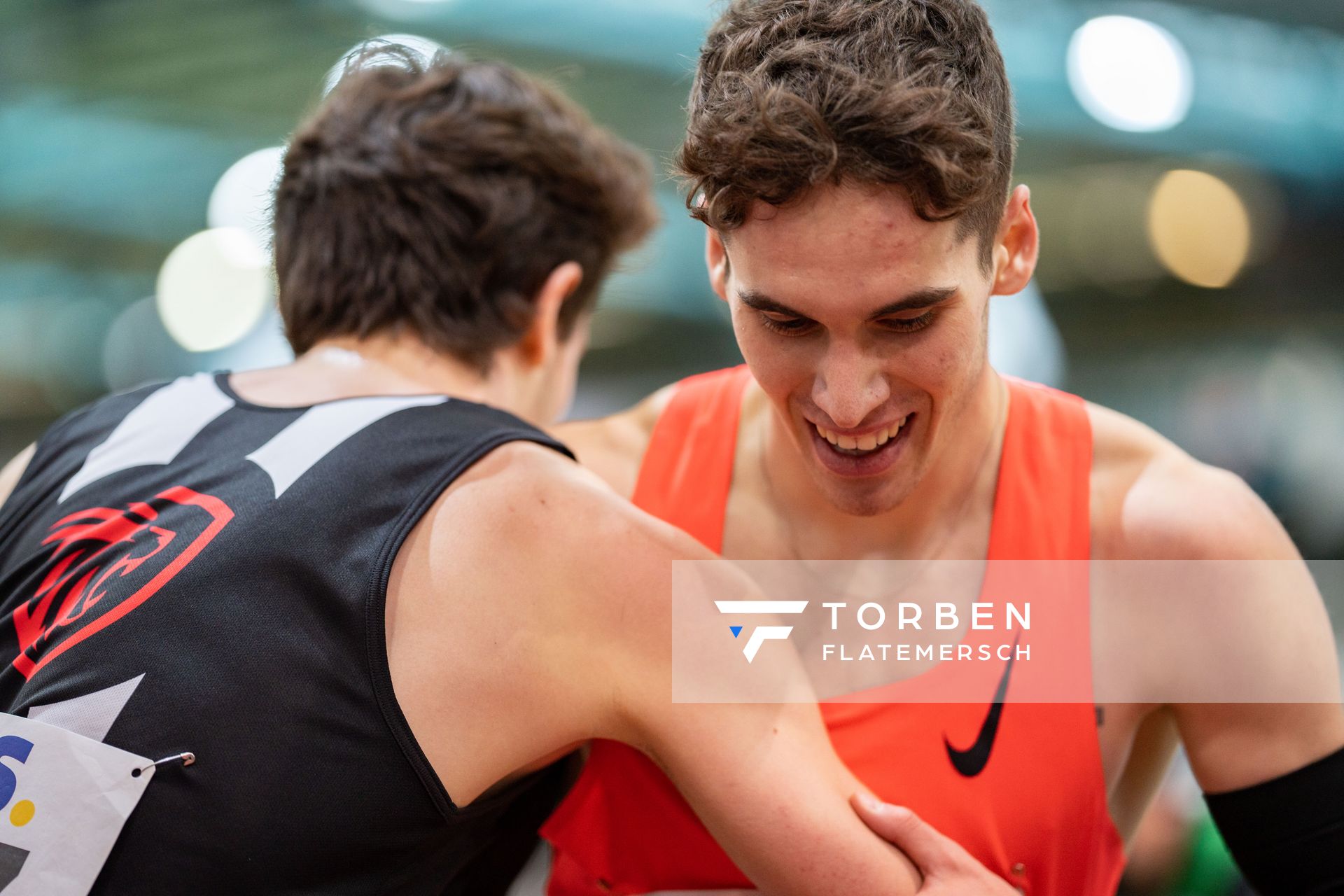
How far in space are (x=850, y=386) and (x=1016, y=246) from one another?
0.37 metres

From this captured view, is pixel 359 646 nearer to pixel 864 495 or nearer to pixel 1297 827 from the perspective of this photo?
pixel 864 495

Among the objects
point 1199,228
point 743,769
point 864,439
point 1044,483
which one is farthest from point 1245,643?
point 1199,228

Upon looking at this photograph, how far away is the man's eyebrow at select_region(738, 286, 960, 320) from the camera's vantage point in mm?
1272

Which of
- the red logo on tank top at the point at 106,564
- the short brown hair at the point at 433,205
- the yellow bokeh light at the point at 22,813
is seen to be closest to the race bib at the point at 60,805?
the yellow bokeh light at the point at 22,813

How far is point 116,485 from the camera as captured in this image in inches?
55.2

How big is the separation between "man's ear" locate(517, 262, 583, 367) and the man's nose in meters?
0.70

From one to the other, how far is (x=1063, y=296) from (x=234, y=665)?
39.4 feet

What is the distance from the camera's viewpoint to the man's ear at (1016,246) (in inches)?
57.0

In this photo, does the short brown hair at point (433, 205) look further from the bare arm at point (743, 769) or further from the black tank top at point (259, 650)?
the bare arm at point (743, 769)

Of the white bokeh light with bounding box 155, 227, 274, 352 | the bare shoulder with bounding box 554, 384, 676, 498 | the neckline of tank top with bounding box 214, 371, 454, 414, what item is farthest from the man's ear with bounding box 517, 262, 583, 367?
the white bokeh light with bounding box 155, 227, 274, 352

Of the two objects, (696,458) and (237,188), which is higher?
(696,458)

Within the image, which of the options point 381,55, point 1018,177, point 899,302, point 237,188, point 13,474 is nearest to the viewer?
point 899,302

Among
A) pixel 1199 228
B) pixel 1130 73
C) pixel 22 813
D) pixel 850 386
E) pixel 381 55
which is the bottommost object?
pixel 22 813

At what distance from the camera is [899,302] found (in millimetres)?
1271
